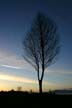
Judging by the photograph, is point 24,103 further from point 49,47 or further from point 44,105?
point 49,47

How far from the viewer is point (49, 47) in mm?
32781

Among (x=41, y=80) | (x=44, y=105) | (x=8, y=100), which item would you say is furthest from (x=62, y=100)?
(x=41, y=80)

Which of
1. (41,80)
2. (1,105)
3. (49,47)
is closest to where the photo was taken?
(1,105)

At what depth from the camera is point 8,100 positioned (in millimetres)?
20953

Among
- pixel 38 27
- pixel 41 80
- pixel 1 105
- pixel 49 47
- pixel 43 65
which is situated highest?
pixel 38 27

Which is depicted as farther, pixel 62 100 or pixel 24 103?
pixel 62 100

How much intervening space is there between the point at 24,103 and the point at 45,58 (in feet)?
42.6

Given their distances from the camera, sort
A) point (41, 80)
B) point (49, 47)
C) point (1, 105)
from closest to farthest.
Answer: point (1, 105)
point (41, 80)
point (49, 47)

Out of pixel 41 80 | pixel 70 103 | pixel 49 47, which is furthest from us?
pixel 49 47

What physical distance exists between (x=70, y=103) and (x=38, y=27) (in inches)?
620

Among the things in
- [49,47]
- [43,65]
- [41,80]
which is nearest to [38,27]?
[49,47]

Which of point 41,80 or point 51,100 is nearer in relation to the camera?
point 51,100

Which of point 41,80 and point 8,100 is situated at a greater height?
point 41,80

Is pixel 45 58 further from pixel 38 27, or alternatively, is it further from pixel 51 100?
pixel 51 100
